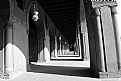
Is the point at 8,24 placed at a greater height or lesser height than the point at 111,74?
greater

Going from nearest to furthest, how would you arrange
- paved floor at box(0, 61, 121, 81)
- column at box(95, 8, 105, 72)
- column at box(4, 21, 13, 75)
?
column at box(95, 8, 105, 72), paved floor at box(0, 61, 121, 81), column at box(4, 21, 13, 75)

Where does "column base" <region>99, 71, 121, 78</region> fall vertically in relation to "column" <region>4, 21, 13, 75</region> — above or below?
below

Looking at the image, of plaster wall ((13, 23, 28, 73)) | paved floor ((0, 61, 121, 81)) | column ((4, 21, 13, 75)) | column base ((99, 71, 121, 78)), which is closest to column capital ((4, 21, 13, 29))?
column ((4, 21, 13, 75))

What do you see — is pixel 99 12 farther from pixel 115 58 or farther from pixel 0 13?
pixel 0 13

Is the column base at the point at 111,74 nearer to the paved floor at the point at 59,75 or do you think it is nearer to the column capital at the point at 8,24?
the paved floor at the point at 59,75

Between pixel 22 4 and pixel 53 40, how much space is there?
1238 cm

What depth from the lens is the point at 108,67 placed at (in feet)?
16.4

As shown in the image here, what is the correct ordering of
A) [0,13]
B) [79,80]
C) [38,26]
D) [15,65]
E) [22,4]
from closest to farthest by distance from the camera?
[79,80], [0,13], [15,65], [22,4], [38,26]

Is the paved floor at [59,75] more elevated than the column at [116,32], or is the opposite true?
the column at [116,32]

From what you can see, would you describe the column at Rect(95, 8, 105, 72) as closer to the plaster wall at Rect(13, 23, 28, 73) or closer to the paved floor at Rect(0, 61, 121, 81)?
the paved floor at Rect(0, 61, 121, 81)

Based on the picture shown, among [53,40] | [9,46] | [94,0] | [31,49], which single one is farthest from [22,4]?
[53,40]

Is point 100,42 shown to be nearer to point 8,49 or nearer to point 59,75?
point 59,75

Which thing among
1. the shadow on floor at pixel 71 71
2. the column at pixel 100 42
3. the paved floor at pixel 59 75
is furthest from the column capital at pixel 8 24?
the column at pixel 100 42

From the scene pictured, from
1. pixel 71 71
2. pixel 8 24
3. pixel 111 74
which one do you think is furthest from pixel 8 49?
pixel 111 74
